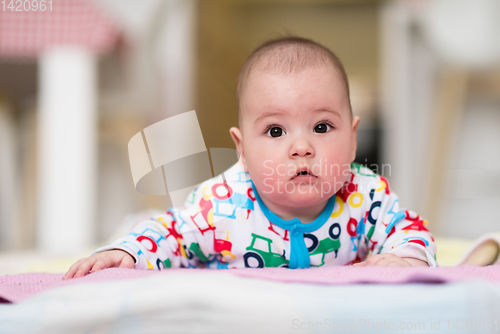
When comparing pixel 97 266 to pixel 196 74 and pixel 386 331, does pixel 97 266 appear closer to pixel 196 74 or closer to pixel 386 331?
pixel 386 331

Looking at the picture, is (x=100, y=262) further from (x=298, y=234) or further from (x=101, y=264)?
(x=298, y=234)

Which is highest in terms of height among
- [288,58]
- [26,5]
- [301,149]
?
[26,5]

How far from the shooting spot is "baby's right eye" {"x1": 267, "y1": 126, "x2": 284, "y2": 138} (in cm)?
58

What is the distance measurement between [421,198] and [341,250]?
1292 mm

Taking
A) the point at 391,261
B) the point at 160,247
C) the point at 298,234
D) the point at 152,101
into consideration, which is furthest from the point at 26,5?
the point at 391,261

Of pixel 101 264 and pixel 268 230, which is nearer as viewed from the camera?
pixel 101 264

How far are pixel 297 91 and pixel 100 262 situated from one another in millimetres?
329

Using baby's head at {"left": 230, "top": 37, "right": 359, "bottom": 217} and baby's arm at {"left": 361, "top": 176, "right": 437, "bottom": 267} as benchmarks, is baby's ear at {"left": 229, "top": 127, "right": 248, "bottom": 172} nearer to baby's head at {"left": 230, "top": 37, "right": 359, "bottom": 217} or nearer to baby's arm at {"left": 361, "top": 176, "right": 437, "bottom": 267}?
baby's head at {"left": 230, "top": 37, "right": 359, "bottom": 217}

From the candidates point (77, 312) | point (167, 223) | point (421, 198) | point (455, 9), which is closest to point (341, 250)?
point (167, 223)

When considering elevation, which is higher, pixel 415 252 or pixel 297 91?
pixel 297 91

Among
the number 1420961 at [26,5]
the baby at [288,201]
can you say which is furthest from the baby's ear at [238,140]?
the number 1420961 at [26,5]

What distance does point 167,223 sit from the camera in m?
0.66

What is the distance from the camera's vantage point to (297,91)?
0.57 m

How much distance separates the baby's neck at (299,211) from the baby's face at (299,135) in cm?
4
